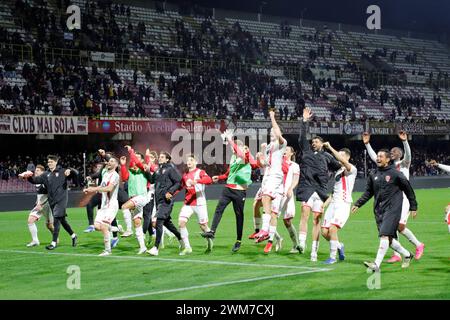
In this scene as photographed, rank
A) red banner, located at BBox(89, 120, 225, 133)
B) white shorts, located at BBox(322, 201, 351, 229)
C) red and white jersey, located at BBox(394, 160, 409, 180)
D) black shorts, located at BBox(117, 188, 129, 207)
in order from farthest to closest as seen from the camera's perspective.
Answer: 1. red banner, located at BBox(89, 120, 225, 133)
2. black shorts, located at BBox(117, 188, 129, 207)
3. red and white jersey, located at BBox(394, 160, 409, 180)
4. white shorts, located at BBox(322, 201, 351, 229)

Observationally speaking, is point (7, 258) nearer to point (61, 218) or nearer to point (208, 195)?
point (61, 218)

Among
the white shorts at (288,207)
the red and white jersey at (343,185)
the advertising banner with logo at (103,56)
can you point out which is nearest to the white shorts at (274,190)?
the white shorts at (288,207)

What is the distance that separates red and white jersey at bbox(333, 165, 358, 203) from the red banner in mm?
31764

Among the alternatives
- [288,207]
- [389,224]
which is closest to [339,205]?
[389,224]

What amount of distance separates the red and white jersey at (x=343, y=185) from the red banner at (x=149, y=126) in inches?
1251

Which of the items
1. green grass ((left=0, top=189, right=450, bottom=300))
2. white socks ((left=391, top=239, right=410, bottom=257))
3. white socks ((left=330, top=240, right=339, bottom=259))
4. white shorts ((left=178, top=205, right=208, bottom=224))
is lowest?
green grass ((left=0, top=189, right=450, bottom=300))

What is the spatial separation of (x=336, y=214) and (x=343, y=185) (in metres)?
0.61

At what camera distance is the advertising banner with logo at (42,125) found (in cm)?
4184

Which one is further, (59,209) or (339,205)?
(59,209)

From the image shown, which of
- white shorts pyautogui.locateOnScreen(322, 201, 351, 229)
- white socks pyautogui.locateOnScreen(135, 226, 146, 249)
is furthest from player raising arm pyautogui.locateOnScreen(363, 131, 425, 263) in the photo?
white socks pyautogui.locateOnScreen(135, 226, 146, 249)

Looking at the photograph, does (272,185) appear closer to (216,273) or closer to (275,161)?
(275,161)

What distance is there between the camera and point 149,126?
4797 cm

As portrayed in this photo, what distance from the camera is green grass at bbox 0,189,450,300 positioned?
11578mm

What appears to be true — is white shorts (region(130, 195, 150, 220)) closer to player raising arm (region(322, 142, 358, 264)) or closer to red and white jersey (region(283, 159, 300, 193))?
red and white jersey (region(283, 159, 300, 193))
